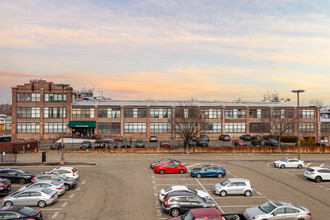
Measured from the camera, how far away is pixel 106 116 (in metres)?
76.4

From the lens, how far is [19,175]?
97.0 ft

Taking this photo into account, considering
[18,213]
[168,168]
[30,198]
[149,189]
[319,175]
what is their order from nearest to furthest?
[18,213], [30,198], [149,189], [319,175], [168,168]

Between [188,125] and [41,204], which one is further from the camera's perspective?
[188,125]

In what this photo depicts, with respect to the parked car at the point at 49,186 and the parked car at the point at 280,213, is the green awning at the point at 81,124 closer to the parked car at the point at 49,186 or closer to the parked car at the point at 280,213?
the parked car at the point at 49,186

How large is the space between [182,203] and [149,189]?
25.3 ft

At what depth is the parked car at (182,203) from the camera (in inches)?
786

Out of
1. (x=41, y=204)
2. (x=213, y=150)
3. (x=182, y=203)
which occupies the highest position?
(x=182, y=203)

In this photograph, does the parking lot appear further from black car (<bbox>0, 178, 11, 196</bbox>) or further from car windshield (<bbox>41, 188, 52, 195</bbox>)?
black car (<bbox>0, 178, 11, 196</bbox>)

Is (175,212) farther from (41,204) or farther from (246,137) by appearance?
(246,137)

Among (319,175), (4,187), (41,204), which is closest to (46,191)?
(41,204)

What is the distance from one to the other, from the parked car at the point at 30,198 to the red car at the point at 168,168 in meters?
14.1

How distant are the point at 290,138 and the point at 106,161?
48.7m

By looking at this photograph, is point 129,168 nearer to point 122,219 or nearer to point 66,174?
point 66,174

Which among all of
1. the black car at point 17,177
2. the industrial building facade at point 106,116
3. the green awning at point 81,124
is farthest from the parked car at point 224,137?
the black car at point 17,177
